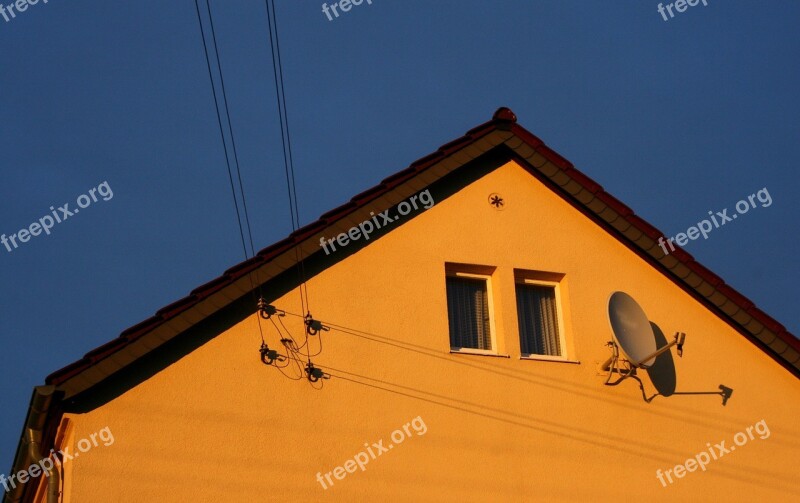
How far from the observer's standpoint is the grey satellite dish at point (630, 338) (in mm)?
15344

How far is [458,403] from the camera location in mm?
14820

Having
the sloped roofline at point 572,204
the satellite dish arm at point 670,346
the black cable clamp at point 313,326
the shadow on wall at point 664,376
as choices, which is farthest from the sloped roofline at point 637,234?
the black cable clamp at point 313,326

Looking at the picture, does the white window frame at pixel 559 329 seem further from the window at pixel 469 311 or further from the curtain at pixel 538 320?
the window at pixel 469 311

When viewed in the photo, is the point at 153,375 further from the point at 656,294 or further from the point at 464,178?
the point at 656,294

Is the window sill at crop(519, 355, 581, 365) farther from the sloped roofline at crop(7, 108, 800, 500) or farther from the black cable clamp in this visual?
the black cable clamp

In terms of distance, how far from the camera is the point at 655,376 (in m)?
16.0

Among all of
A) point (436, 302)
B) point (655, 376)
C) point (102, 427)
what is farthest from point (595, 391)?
point (102, 427)

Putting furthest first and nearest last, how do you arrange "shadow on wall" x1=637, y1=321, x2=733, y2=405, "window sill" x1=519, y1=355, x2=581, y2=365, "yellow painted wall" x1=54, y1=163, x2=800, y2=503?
1. "shadow on wall" x1=637, y1=321, x2=733, y2=405
2. "window sill" x1=519, y1=355, x2=581, y2=365
3. "yellow painted wall" x1=54, y1=163, x2=800, y2=503

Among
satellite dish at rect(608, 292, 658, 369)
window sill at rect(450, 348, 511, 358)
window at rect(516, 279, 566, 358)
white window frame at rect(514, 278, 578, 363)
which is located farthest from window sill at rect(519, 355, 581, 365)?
satellite dish at rect(608, 292, 658, 369)

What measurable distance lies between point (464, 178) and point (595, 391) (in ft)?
11.4

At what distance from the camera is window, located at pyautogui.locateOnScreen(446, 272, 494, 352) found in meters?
15.6

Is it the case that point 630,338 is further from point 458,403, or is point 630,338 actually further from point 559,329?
point 458,403

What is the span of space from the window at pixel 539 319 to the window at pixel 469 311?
46 cm

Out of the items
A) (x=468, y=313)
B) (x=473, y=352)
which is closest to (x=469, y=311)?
(x=468, y=313)
